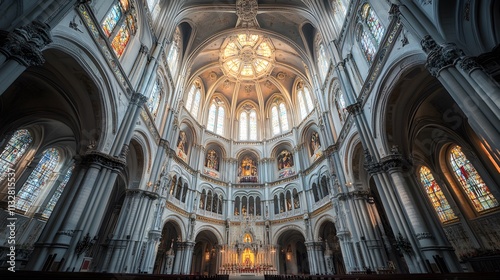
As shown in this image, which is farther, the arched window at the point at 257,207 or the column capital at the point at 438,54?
the arched window at the point at 257,207

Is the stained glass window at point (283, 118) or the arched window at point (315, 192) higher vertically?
the stained glass window at point (283, 118)

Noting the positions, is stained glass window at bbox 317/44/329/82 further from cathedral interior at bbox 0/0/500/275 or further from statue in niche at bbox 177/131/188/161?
statue in niche at bbox 177/131/188/161

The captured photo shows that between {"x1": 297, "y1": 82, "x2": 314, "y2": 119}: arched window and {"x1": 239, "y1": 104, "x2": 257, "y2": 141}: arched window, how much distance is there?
6955 mm

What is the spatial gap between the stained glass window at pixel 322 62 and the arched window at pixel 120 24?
1563 centimetres

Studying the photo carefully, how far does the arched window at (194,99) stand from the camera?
25219mm

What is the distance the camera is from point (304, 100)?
26250 millimetres

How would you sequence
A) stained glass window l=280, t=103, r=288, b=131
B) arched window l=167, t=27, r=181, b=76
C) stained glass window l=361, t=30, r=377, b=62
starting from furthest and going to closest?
stained glass window l=280, t=103, r=288, b=131 → arched window l=167, t=27, r=181, b=76 → stained glass window l=361, t=30, r=377, b=62

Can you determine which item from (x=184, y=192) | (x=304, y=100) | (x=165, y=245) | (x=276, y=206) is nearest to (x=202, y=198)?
(x=184, y=192)

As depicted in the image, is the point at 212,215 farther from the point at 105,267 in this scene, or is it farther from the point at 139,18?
the point at 139,18

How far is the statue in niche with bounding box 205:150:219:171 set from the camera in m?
25.9

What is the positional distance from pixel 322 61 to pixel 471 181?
14.5 m

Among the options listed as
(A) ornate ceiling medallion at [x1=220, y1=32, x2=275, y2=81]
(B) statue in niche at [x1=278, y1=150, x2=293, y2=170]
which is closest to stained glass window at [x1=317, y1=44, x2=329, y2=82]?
(A) ornate ceiling medallion at [x1=220, y1=32, x2=275, y2=81]

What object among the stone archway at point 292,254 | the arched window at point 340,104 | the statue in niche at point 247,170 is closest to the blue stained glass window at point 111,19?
the arched window at point 340,104

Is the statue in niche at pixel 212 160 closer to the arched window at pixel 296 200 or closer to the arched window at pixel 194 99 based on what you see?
the arched window at pixel 194 99
